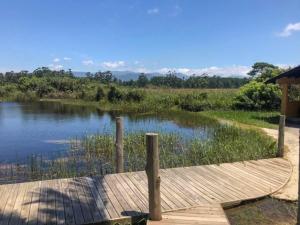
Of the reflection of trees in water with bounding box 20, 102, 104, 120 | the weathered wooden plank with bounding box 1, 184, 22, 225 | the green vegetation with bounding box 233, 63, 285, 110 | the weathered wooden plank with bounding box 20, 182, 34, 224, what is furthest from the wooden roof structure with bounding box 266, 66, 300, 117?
the reflection of trees in water with bounding box 20, 102, 104, 120

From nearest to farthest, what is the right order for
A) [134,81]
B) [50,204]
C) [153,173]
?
1. [153,173]
2. [50,204]
3. [134,81]

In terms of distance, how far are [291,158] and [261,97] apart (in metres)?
15.0

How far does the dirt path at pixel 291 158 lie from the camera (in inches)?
250

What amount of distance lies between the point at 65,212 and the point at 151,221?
1.31 m

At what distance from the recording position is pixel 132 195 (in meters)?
5.97

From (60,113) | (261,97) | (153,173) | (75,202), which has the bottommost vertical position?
(60,113)

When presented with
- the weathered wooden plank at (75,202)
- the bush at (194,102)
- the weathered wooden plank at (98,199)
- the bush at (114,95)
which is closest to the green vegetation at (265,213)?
the weathered wooden plank at (98,199)

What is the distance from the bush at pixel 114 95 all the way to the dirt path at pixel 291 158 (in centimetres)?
2345

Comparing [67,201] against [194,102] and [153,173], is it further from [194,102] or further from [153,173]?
[194,102]

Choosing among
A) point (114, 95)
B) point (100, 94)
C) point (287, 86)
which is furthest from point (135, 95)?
point (287, 86)

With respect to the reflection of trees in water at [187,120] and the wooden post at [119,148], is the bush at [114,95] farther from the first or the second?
the wooden post at [119,148]

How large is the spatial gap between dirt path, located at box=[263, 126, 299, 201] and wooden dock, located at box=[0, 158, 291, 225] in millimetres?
160

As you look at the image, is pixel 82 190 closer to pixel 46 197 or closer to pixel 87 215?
pixel 46 197

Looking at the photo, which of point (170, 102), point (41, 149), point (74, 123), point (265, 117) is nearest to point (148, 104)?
point (170, 102)
